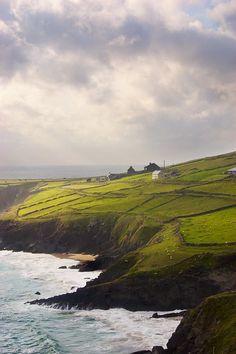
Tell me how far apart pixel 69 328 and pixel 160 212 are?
57.4m

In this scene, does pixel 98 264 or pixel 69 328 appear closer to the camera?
pixel 69 328

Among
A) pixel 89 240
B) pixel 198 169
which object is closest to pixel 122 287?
pixel 89 240

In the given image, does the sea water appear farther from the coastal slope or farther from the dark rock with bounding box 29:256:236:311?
the coastal slope

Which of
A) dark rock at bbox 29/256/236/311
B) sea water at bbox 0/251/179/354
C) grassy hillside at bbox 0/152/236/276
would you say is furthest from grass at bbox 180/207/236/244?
sea water at bbox 0/251/179/354

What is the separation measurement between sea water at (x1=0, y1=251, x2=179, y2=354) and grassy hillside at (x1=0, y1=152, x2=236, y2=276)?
34.0 ft

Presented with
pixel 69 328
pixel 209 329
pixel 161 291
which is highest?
pixel 209 329

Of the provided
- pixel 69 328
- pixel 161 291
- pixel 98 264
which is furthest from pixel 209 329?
pixel 98 264

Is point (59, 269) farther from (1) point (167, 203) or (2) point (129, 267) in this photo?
(1) point (167, 203)

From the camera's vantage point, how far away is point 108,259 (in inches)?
3684

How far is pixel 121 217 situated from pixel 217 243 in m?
41.3

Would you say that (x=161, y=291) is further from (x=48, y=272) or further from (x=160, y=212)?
(x=160, y=212)

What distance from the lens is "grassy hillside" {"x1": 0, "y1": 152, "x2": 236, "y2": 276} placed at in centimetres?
7669

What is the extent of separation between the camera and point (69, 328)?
59.3 meters

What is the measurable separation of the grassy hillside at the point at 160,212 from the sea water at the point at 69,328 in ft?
34.0
